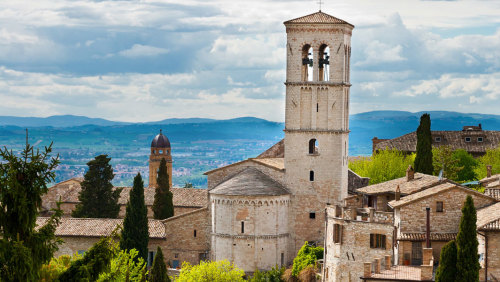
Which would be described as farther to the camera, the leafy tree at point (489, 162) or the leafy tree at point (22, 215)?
the leafy tree at point (489, 162)

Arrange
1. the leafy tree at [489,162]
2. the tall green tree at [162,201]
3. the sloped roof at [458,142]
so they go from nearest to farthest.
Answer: the tall green tree at [162,201]
the leafy tree at [489,162]
the sloped roof at [458,142]

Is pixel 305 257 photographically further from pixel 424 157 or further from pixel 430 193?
pixel 424 157

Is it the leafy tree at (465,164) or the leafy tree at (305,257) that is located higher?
the leafy tree at (465,164)

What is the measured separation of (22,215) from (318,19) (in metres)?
42.8

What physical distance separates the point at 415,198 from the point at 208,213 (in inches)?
831

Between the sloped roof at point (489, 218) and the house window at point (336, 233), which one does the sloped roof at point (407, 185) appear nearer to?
the house window at point (336, 233)

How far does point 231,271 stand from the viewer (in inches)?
2170

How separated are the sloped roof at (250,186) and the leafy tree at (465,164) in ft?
86.8

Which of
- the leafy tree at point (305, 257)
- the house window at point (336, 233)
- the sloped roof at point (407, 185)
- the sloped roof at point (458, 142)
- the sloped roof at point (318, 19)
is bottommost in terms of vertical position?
the leafy tree at point (305, 257)

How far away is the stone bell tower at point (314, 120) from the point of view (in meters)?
62.0

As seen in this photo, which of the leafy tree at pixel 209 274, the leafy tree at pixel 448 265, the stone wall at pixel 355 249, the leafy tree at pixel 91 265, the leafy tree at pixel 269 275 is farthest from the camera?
the leafy tree at pixel 269 275

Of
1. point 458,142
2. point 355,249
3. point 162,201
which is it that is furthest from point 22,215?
point 458,142

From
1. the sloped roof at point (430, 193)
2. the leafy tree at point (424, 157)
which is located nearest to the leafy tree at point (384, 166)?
the leafy tree at point (424, 157)

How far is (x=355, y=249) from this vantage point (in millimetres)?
46188
